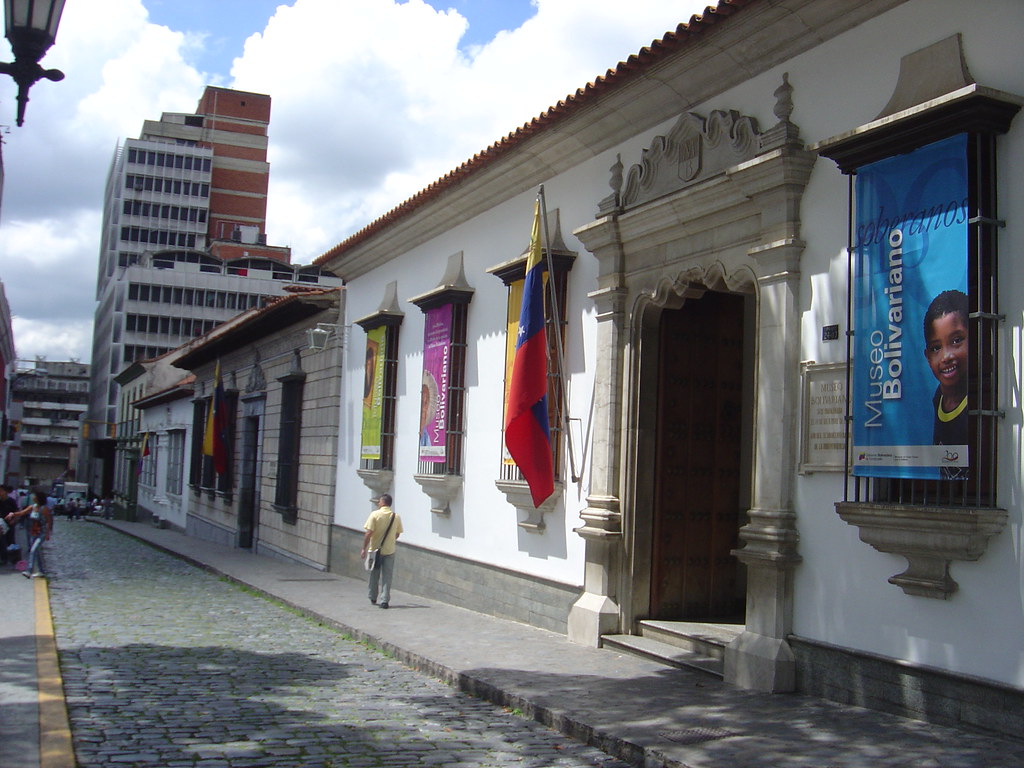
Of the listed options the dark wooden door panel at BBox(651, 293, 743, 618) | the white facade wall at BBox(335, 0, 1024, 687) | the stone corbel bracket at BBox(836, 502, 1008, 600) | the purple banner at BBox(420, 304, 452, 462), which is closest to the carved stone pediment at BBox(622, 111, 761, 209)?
the white facade wall at BBox(335, 0, 1024, 687)

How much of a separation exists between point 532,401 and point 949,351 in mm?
4441

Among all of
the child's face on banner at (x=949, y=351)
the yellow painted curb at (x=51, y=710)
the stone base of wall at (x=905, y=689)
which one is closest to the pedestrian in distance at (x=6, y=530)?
the yellow painted curb at (x=51, y=710)

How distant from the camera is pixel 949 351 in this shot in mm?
6105

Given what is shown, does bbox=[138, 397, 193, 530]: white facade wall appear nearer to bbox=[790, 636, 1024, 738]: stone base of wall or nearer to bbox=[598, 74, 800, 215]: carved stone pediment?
bbox=[598, 74, 800, 215]: carved stone pediment

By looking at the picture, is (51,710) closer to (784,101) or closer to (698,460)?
(698,460)

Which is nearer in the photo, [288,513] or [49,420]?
[288,513]

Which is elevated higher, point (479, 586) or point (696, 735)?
point (479, 586)

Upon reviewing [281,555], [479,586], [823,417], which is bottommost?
[281,555]

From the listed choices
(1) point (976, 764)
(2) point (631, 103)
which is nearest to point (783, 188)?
(2) point (631, 103)

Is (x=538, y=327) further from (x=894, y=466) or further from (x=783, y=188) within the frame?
(x=894, y=466)

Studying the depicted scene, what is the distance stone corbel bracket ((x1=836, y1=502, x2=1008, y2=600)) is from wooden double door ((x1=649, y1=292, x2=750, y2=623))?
10.1 feet

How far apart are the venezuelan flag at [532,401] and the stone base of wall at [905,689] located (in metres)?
3.28

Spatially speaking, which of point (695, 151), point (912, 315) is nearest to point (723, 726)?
point (912, 315)

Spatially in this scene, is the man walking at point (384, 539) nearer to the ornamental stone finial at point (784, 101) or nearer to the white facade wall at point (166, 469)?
the ornamental stone finial at point (784, 101)
